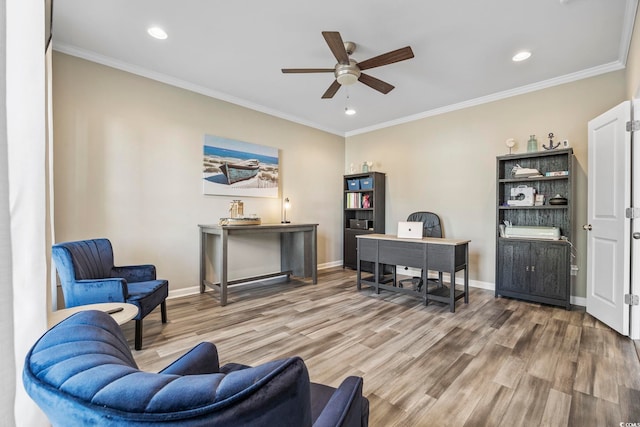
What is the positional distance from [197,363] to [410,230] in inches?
119

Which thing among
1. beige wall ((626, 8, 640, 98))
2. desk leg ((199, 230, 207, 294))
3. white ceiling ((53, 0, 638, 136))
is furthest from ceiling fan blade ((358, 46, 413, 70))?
desk leg ((199, 230, 207, 294))

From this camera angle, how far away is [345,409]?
869 mm

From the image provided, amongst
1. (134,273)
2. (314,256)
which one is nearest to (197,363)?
(134,273)

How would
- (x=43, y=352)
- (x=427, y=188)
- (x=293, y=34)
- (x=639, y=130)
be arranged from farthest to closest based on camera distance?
(x=427, y=188), (x=293, y=34), (x=639, y=130), (x=43, y=352)

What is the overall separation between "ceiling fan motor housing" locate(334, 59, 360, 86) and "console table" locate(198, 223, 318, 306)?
2.02m

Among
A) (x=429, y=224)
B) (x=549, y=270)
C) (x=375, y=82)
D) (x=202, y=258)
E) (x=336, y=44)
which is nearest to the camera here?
(x=336, y=44)

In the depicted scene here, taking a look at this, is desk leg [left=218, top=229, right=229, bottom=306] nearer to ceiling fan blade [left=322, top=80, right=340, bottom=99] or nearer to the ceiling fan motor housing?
ceiling fan blade [left=322, top=80, right=340, bottom=99]

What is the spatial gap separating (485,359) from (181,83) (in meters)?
4.38

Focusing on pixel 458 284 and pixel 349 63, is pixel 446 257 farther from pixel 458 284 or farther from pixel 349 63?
pixel 349 63

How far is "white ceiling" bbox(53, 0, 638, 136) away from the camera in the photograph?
233 cm

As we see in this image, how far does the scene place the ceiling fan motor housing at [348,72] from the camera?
2.69m

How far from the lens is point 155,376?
0.54 m

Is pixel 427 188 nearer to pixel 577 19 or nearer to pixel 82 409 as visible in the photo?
pixel 577 19

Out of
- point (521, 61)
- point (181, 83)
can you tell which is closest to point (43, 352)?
point (181, 83)
